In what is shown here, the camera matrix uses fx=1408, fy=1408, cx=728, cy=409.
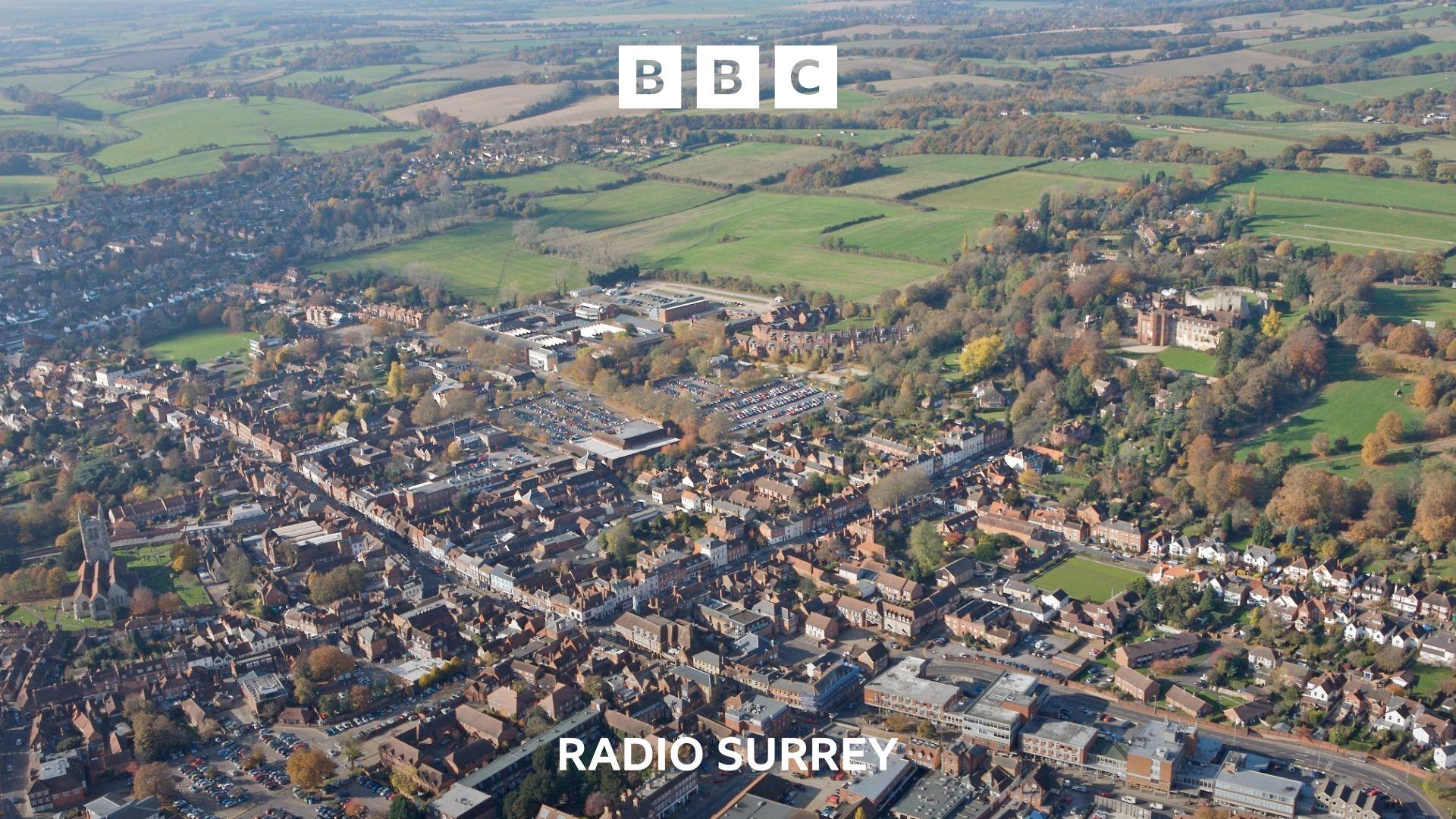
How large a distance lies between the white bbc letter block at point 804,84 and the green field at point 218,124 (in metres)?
23.3

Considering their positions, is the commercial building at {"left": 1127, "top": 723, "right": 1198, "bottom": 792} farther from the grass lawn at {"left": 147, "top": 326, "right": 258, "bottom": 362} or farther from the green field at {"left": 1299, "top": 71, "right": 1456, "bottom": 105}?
the green field at {"left": 1299, "top": 71, "right": 1456, "bottom": 105}

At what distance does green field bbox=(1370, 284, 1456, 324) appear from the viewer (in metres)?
36.1

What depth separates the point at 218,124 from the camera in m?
79.6

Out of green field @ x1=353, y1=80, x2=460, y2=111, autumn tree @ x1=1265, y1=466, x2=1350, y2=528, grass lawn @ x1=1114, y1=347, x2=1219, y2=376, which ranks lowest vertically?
autumn tree @ x1=1265, y1=466, x2=1350, y2=528

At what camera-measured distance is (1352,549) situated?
25422 mm

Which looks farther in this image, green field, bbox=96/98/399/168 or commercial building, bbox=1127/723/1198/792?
green field, bbox=96/98/399/168

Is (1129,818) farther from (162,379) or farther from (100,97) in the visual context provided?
(100,97)

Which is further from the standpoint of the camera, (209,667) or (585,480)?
(585,480)

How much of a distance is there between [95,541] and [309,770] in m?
10.3

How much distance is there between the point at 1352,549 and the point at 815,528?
9935 mm

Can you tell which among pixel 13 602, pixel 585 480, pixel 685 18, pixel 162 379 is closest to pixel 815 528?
pixel 585 480

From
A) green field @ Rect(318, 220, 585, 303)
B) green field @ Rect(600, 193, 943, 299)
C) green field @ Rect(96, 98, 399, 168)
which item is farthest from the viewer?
green field @ Rect(96, 98, 399, 168)

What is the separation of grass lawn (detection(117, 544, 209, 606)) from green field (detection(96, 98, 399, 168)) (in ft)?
153

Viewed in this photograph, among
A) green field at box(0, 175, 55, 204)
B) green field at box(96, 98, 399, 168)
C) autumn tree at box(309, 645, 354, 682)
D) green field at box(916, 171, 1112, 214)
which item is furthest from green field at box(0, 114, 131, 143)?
autumn tree at box(309, 645, 354, 682)
